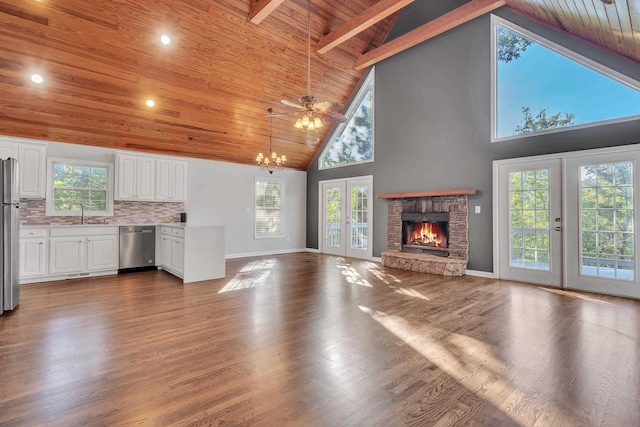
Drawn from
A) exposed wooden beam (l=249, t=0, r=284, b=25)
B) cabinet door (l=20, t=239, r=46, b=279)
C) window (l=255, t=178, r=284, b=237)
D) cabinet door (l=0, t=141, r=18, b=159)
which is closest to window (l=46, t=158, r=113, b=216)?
cabinet door (l=0, t=141, r=18, b=159)

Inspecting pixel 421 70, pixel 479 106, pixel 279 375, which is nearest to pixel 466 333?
pixel 279 375

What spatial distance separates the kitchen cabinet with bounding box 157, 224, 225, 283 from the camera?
16.6 ft

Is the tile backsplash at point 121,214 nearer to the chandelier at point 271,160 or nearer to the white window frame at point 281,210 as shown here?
the white window frame at point 281,210

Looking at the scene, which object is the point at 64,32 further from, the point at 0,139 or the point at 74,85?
the point at 0,139

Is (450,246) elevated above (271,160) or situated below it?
below

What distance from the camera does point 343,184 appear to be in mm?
8344

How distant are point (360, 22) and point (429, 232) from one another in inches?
166

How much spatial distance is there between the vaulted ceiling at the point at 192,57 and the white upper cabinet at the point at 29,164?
0.41 metres

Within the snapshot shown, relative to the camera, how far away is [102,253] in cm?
566

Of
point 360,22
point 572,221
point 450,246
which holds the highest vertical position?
point 360,22

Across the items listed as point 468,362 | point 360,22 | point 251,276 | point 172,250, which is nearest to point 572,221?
point 468,362

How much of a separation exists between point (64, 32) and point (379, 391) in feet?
19.2

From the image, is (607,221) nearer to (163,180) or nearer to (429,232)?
(429,232)

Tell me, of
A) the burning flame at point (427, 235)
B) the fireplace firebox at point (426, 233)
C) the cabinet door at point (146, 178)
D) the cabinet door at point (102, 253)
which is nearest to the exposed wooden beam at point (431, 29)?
the fireplace firebox at point (426, 233)
